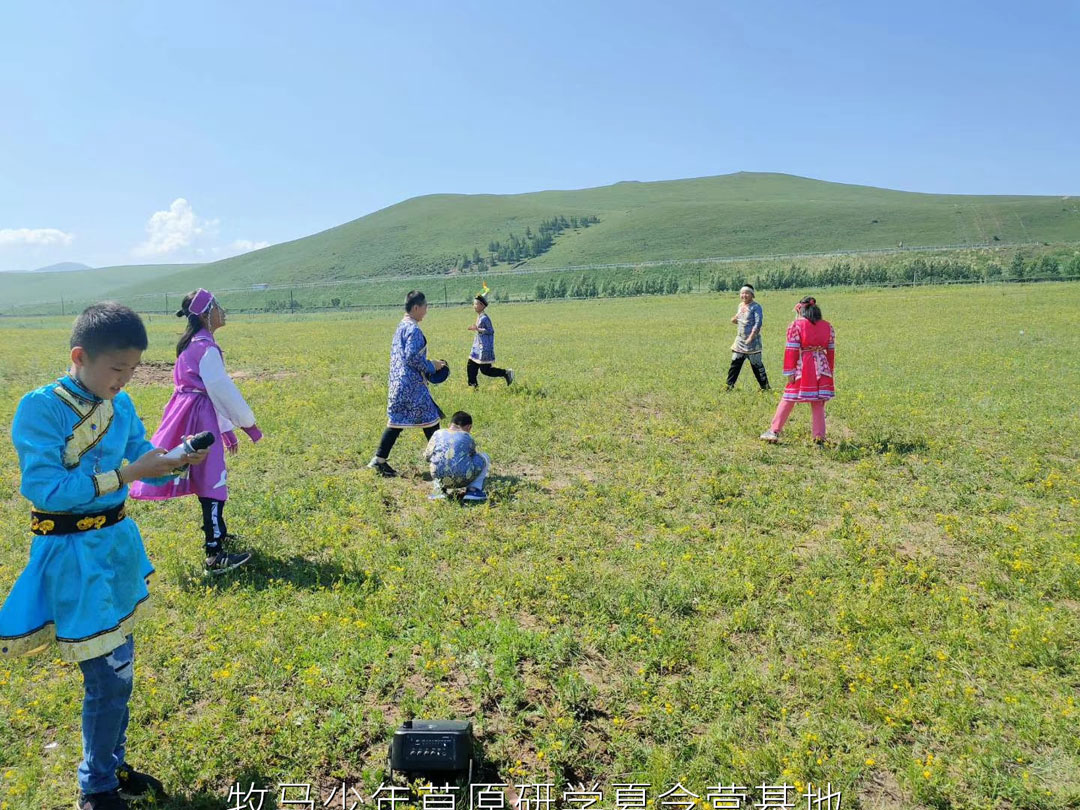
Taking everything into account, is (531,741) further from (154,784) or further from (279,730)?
(154,784)

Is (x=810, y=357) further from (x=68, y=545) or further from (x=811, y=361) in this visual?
(x=68, y=545)

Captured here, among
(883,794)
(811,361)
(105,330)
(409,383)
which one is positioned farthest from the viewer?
(811,361)

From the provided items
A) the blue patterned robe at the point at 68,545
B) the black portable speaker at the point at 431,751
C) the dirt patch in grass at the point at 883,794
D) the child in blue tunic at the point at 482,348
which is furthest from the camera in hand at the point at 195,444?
the child in blue tunic at the point at 482,348

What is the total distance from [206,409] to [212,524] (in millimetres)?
1097

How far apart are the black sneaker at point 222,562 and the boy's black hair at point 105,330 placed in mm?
3508

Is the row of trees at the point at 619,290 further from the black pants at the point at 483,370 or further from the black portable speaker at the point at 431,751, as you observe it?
the black portable speaker at the point at 431,751

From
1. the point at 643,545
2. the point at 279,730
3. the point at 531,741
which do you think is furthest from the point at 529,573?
the point at 279,730

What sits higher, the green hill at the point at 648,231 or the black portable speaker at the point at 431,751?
the green hill at the point at 648,231

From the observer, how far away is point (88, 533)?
329cm

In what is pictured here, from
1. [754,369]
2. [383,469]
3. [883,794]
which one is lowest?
[883,794]

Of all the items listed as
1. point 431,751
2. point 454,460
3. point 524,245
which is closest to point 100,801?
point 431,751

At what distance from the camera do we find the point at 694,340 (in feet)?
84.1

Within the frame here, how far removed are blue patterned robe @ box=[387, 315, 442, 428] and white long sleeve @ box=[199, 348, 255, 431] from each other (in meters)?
2.86

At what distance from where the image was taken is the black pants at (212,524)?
604cm
